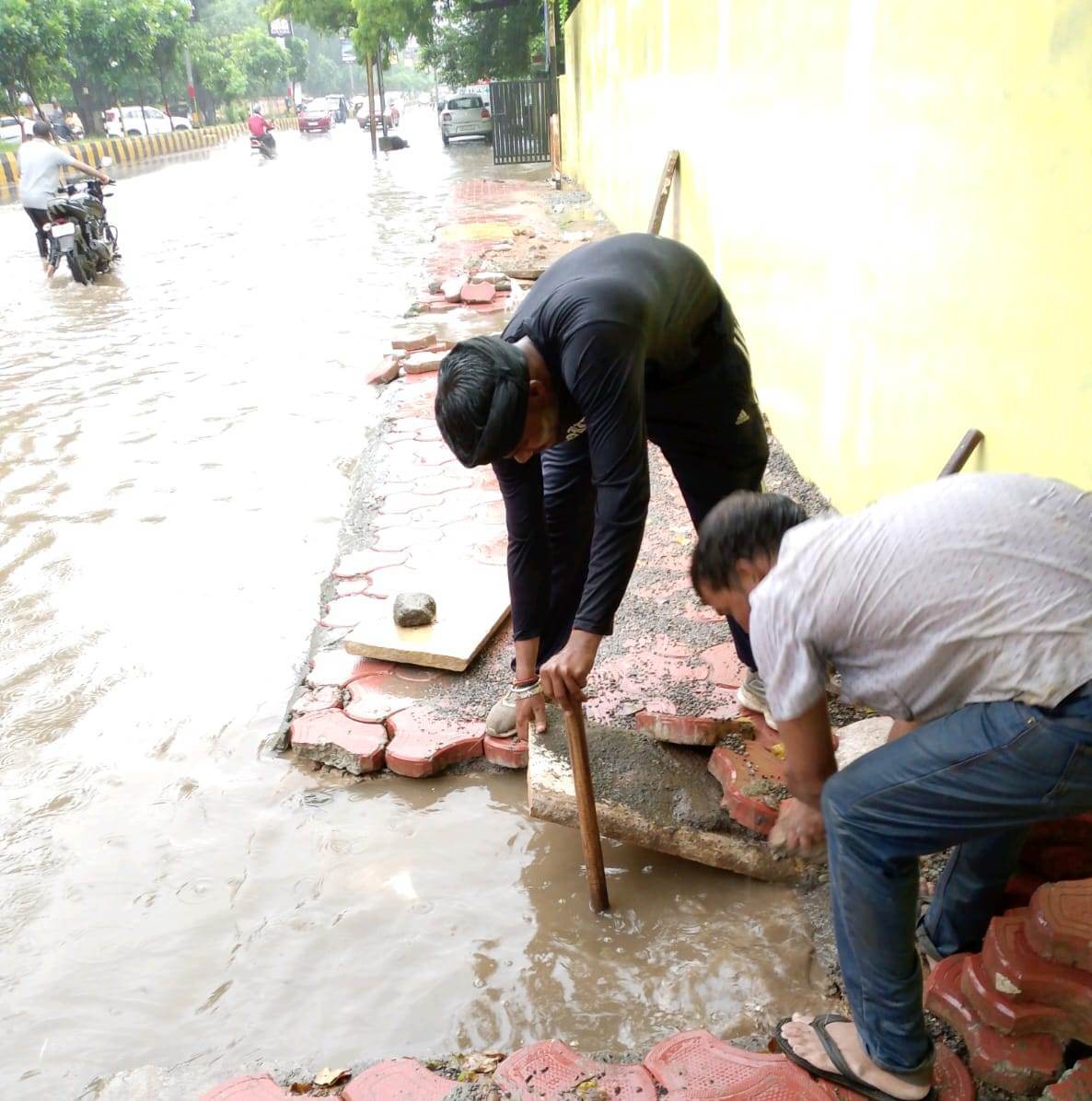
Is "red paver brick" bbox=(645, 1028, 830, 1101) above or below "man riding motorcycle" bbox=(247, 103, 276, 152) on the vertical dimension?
below

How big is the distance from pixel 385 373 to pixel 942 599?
550cm

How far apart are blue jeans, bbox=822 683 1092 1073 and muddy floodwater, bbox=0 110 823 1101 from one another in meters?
0.43

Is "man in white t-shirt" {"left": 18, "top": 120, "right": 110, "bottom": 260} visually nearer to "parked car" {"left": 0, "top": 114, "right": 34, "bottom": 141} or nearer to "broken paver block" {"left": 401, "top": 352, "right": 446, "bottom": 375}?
"broken paver block" {"left": 401, "top": 352, "right": 446, "bottom": 375}

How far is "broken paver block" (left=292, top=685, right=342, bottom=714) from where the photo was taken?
3.07m

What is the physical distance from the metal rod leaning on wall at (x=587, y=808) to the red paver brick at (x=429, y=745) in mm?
631

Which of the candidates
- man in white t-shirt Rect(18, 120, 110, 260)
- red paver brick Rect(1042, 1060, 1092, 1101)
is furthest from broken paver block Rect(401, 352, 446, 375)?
man in white t-shirt Rect(18, 120, 110, 260)

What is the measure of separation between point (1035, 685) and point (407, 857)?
1696 millimetres

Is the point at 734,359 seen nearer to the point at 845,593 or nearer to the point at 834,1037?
the point at 845,593

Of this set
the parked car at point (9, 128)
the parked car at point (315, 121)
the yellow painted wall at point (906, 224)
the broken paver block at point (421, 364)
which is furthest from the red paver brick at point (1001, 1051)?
the parked car at point (315, 121)

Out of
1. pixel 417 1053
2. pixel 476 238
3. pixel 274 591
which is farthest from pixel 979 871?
→ pixel 476 238

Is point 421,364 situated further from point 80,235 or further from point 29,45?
point 29,45

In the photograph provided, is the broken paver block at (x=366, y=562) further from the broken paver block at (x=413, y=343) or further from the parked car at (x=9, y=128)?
the parked car at (x=9, y=128)

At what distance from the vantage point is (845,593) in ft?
4.58

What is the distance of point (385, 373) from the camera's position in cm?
644
